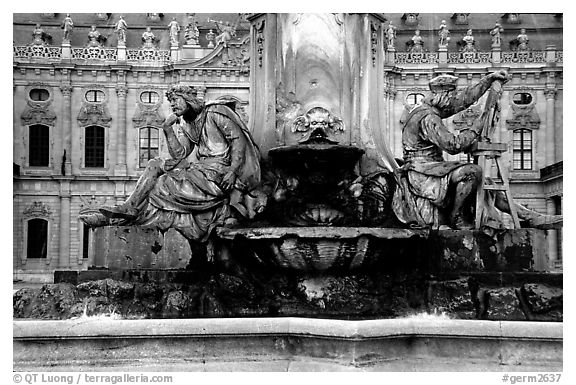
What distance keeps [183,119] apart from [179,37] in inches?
1734

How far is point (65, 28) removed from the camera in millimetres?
51906

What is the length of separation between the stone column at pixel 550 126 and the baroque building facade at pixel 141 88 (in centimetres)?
6

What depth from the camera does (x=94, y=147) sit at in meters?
52.7

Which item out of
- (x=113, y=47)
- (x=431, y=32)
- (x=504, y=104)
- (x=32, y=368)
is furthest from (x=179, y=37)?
(x=32, y=368)

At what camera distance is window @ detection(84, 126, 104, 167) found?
5256 cm

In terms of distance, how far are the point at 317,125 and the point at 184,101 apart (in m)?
1.33

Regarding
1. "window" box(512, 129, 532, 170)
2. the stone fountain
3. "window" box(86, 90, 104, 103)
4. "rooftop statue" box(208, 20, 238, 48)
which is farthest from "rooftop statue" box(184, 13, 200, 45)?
the stone fountain

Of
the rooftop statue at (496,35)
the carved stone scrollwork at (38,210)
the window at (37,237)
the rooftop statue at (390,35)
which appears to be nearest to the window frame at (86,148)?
the carved stone scrollwork at (38,210)

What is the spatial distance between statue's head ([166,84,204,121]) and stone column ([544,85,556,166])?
1763 inches

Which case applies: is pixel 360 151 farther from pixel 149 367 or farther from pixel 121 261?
pixel 149 367

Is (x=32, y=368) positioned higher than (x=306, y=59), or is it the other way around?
(x=306, y=59)

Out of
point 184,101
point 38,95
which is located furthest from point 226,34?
point 184,101

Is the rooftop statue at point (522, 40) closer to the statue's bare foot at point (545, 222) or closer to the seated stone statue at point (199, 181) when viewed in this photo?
the statue's bare foot at point (545, 222)

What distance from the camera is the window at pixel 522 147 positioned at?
169 feet
